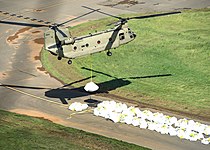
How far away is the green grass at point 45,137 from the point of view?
42.6 metres

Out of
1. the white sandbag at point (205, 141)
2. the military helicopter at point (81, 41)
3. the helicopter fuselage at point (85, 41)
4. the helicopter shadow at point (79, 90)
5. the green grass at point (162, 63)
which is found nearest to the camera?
the white sandbag at point (205, 141)

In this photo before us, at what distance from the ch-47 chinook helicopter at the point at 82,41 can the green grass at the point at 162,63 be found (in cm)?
727

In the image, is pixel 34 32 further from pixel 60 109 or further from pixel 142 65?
pixel 60 109

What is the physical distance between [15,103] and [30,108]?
96.6 inches

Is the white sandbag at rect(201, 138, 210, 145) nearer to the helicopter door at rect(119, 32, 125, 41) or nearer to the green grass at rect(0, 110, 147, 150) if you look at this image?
the green grass at rect(0, 110, 147, 150)

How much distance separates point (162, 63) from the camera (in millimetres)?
65375

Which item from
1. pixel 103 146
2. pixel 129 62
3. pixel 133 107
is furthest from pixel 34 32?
pixel 103 146

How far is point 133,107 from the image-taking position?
52.8 m

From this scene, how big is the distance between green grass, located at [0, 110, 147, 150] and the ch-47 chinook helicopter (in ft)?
28.3

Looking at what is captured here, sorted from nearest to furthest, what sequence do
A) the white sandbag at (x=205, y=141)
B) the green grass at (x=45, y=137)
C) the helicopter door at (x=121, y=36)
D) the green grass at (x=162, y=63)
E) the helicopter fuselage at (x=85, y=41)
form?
the green grass at (x=45, y=137)
the white sandbag at (x=205, y=141)
the helicopter fuselage at (x=85, y=41)
the helicopter door at (x=121, y=36)
the green grass at (x=162, y=63)

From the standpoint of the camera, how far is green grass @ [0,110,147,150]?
1677 inches

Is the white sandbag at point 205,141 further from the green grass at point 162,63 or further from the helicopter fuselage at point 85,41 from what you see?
the helicopter fuselage at point 85,41

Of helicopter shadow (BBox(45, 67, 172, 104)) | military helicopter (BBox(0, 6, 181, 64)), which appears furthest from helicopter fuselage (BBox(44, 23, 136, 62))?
helicopter shadow (BBox(45, 67, 172, 104))

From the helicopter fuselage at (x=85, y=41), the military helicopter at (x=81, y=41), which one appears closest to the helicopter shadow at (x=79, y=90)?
the military helicopter at (x=81, y=41)
